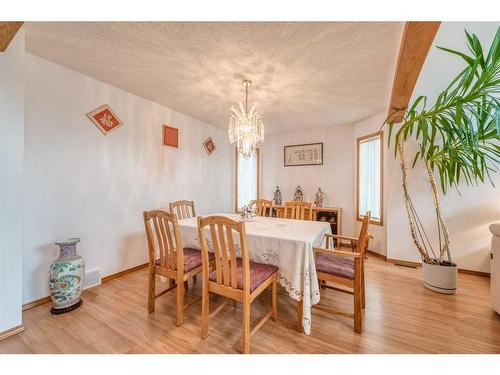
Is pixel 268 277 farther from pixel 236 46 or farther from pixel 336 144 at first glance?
pixel 336 144

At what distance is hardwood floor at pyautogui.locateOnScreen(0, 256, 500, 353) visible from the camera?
142 cm

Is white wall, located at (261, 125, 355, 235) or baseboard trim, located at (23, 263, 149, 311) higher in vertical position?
white wall, located at (261, 125, 355, 235)

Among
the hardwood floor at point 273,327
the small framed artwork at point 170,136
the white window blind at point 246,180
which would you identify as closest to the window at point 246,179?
the white window blind at point 246,180

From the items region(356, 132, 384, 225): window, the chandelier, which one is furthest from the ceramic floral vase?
region(356, 132, 384, 225): window

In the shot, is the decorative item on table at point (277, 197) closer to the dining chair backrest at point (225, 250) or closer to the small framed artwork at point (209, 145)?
the small framed artwork at point (209, 145)

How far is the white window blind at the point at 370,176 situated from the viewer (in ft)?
11.2

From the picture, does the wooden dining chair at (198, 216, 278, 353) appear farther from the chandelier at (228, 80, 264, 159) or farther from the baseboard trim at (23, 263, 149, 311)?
the baseboard trim at (23, 263, 149, 311)

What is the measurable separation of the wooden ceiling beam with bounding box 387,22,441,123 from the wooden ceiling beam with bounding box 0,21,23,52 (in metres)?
2.47

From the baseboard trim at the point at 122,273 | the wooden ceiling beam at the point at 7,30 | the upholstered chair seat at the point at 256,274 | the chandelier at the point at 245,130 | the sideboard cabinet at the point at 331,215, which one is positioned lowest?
the baseboard trim at the point at 122,273

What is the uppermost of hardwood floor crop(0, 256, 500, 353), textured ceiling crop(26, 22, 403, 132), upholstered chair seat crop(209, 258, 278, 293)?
textured ceiling crop(26, 22, 403, 132)

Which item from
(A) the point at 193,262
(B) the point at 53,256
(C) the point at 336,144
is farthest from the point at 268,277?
(C) the point at 336,144

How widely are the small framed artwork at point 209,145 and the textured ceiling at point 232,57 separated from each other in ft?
3.68

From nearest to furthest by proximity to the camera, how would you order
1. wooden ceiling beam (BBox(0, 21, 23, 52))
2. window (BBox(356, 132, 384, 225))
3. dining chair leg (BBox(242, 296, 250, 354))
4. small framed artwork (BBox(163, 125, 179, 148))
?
1. wooden ceiling beam (BBox(0, 21, 23, 52))
2. dining chair leg (BBox(242, 296, 250, 354))
3. small framed artwork (BBox(163, 125, 179, 148))
4. window (BBox(356, 132, 384, 225))

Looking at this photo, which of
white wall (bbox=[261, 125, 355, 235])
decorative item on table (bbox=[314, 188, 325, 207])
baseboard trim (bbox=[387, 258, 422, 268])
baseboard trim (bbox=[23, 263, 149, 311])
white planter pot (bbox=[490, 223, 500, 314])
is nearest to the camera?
white planter pot (bbox=[490, 223, 500, 314])
